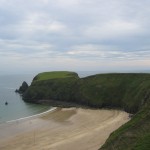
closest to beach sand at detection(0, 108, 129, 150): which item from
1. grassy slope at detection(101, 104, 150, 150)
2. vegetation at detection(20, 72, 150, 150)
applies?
vegetation at detection(20, 72, 150, 150)

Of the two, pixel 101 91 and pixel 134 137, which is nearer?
pixel 134 137

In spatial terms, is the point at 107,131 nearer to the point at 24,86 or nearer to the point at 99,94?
the point at 99,94

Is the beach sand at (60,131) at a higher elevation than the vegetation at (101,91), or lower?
lower

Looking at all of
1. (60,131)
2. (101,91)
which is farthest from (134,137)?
(101,91)

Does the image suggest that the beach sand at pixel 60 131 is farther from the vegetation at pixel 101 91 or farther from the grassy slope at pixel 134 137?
the grassy slope at pixel 134 137

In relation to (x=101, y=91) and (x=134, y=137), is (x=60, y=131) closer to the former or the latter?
(x=134, y=137)

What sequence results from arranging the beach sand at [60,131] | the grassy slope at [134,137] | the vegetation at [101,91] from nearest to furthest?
1. the grassy slope at [134,137]
2. the beach sand at [60,131]
3. the vegetation at [101,91]

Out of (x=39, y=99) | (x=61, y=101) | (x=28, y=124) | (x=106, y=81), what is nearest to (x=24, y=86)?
(x=39, y=99)

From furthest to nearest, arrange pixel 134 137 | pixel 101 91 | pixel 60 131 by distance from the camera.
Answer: pixel 101 91, pixel 60 131, pixel 134 137

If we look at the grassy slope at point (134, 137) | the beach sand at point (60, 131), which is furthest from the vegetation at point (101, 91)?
the grassy slope at point (134, 137)
